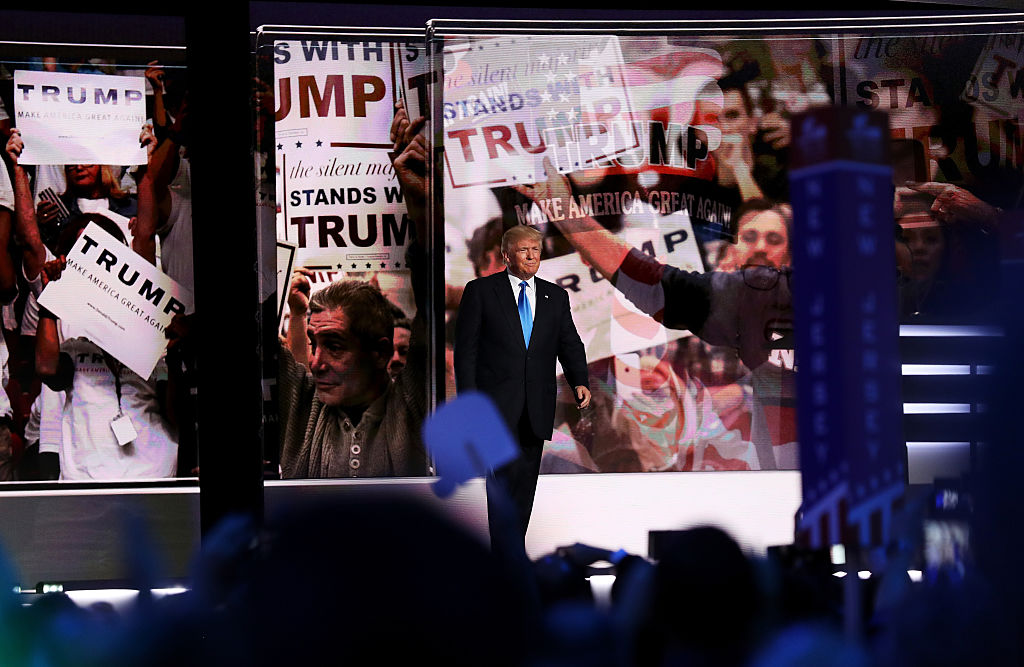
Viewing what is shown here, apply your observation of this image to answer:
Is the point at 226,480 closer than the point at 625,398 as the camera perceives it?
Yes

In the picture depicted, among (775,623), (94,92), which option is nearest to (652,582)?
(775,623)

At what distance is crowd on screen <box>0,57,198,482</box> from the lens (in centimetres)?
419

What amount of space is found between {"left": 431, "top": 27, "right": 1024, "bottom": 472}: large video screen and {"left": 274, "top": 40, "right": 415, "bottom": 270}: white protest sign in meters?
0.24

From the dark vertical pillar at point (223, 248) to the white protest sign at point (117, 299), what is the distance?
230 cm

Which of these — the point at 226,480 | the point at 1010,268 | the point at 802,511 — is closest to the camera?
the point at 802,511

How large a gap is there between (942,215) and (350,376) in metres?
2.59

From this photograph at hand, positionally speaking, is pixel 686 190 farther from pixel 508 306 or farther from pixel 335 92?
pixel 335 92

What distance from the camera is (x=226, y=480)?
2.14 m

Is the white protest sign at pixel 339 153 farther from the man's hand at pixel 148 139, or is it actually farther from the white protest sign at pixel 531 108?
the man's hand at pixel 148 139

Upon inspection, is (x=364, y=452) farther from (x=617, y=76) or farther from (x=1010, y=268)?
(x=1010, y=268)

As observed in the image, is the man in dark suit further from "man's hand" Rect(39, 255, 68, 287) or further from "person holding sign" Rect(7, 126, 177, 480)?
"man's hand" Rect(39, 255, 68, 287)

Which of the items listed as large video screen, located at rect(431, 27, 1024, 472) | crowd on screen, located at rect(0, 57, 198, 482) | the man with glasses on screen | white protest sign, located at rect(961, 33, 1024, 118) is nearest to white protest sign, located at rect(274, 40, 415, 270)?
large video screen, located at rect(431, 27, 1024, 472)

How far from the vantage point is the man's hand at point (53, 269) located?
423cm

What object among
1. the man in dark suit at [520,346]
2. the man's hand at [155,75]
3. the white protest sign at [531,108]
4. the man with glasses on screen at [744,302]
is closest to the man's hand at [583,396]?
the man in dark suit at [520,346]
